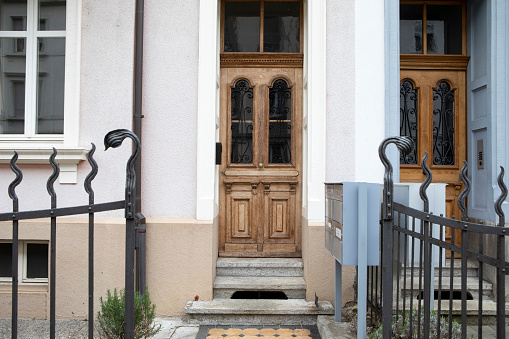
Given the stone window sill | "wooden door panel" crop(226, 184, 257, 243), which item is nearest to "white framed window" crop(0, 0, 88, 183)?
the stone window sill

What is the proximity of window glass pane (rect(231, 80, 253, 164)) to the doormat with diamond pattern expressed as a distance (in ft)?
6.93

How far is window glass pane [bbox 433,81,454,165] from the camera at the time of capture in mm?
5574

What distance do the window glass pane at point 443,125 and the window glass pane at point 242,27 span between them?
2519mm

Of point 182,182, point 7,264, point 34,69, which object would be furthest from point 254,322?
point 34,69

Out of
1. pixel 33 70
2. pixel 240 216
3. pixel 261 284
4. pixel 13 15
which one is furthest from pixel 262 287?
pixel 13 15

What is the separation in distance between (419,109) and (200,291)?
3.67 m

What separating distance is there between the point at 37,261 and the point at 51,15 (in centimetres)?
302

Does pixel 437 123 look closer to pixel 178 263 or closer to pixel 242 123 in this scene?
pixel 242 123

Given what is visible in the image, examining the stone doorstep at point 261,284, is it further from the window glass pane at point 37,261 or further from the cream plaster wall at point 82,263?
the window glass pane at point 37,261

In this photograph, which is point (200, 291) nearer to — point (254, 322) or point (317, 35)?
point (254, 322)

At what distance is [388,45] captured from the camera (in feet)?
16.2

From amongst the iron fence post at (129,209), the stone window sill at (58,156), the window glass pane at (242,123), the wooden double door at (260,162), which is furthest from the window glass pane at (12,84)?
the iron fence post at (129,209)

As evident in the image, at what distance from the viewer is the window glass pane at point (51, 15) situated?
5.15 metres

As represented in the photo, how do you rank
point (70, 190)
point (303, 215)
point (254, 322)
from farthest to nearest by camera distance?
point (303, 215) < point (70, 190) < point (254, 322)
